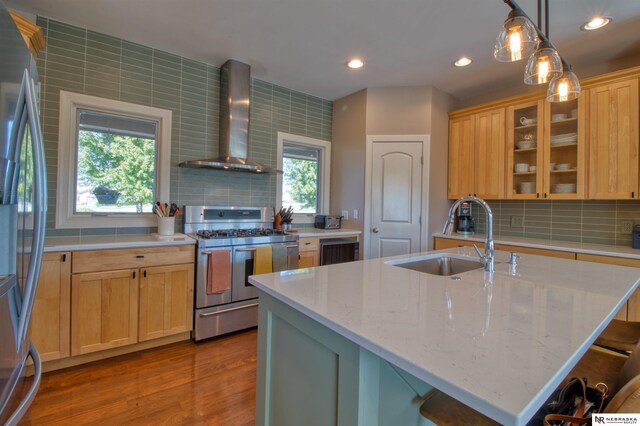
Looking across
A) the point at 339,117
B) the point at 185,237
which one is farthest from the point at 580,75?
the point at 185,237

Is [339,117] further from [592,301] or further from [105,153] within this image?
[592,301]

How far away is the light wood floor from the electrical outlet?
10.2 ft

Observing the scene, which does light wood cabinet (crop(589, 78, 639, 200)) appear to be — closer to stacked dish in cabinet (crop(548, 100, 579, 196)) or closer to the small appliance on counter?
stacked dish in cabinet (crop(548, 100, 579, 196))

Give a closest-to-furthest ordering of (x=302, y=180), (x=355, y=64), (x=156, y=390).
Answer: (x=156, y=390), (x=355, y=64), (x=302, y=180)

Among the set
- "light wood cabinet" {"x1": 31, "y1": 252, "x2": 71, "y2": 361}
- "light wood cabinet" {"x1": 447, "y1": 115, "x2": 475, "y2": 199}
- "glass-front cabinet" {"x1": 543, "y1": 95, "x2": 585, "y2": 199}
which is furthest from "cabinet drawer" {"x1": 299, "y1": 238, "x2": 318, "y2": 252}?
"glass-front cabinet" {"x1": 543, "y1": 95, "x2": 585, "y2": 199}

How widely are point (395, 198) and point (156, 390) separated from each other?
9.42ft

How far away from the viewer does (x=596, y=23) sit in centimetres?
225

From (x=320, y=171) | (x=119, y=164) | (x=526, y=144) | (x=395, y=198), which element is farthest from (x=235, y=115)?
(x=526, y=144)

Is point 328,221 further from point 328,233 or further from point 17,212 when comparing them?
point 17,212

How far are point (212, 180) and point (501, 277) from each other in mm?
2717

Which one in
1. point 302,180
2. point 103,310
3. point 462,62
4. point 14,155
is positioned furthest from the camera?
point 302,180

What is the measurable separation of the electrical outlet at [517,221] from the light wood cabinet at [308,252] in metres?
2.27

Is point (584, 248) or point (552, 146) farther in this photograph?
point (552, 146)

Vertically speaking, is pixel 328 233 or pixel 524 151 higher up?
pixel 524 151
